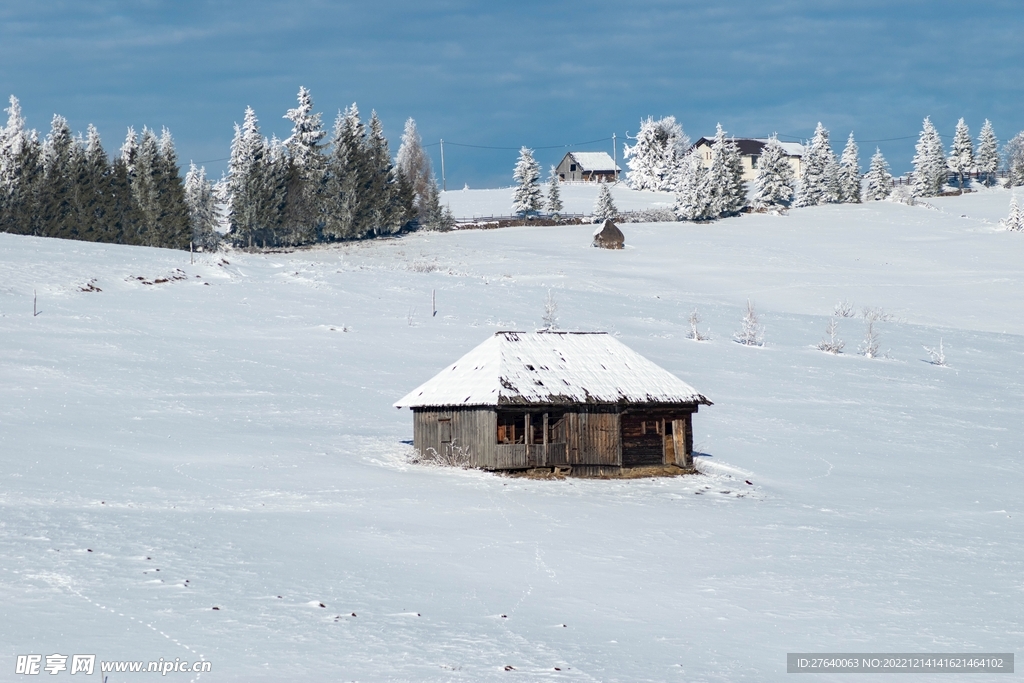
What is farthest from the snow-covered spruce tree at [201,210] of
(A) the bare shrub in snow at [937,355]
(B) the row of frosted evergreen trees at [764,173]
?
(A) the bare shrub in snow at [937,355]

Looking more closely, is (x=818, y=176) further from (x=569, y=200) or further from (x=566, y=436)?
(x=566, y=436)

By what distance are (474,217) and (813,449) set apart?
82.0 meters

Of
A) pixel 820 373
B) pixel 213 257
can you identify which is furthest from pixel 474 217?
pixel 820 373

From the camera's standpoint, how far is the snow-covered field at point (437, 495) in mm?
17844

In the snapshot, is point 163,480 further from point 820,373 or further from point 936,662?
point 820,373

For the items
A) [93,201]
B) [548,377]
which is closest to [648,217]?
[93,201]

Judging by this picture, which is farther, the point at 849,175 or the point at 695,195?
the point at 849,175

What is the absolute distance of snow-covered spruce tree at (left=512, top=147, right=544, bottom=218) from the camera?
382ft

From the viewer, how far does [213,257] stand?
67.0 meters

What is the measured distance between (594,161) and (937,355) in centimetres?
10803

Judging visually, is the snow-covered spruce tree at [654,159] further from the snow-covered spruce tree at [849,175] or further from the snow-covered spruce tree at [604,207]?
the snow-covered spruce tree at [604,207]

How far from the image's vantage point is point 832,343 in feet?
185

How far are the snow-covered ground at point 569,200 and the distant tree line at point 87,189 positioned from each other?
32.3 metres

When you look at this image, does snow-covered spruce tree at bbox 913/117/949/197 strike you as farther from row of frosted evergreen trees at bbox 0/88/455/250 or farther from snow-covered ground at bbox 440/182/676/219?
row of frosted evergreen trees at bbox 0/88/455/250
